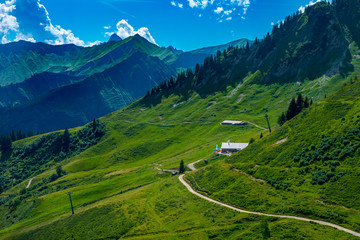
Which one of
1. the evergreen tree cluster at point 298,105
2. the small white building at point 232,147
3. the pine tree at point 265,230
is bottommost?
the pine tree at point 265,230

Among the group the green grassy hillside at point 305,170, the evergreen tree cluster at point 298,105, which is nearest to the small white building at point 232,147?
the evergreen tree cluster at point 298,105

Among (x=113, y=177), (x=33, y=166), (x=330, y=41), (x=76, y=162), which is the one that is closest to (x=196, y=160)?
(x=113, y=177)

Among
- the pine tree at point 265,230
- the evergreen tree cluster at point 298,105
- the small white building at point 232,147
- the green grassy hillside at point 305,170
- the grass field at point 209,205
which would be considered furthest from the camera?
the small white building at point 232,147

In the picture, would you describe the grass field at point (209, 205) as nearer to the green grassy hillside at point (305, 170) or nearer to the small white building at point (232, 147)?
the green grassy hillside at point (305, 170)

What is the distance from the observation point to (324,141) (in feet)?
166

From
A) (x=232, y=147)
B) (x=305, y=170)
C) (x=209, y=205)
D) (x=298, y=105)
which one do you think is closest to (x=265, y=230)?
(x=209, y=205)

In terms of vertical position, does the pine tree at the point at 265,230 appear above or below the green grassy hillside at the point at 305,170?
below

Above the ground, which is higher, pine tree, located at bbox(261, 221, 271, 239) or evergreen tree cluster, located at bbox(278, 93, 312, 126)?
evergreen tree cluster, located at bbox(278, 93, 312, 126)

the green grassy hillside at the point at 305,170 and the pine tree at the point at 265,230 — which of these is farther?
the green grassy hillside at the point at 305,170

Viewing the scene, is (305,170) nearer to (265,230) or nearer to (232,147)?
(265,230)

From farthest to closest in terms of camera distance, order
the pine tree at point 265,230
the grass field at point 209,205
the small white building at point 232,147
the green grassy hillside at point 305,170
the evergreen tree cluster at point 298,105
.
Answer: the small white building at point 232,147 → the evergreen tree cluster at point 298,105 → the green grassy hillside at point 305,170 → the grass field at point 209,205 → the pine tree at point 265,230

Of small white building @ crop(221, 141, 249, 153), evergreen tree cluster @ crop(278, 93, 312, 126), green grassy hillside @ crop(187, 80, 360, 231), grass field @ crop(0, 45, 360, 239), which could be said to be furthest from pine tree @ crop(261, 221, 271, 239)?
small white building @ crop(221, 141, 249, 153)

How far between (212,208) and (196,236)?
8388 millimetres

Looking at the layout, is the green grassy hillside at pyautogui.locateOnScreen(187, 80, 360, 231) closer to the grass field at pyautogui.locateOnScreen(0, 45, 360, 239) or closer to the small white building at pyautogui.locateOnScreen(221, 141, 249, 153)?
the grass field at pyautogui.locateOnScreen(0, 45, 360, 239)
